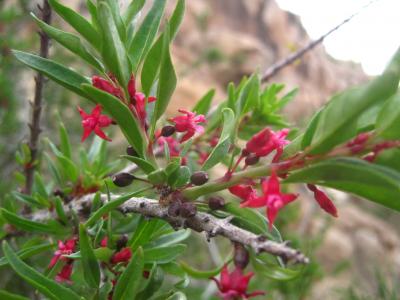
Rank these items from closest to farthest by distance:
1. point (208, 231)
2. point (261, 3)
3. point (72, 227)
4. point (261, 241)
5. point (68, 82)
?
→ point (261, 241) → point (208, 231) → point (68, 82) → point (72, 227) → point (261, 3)

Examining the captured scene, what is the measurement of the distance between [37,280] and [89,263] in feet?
0.32

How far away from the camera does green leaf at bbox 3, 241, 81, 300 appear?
75cm

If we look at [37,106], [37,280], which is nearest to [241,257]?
[37,280]

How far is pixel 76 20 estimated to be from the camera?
2.67 feet

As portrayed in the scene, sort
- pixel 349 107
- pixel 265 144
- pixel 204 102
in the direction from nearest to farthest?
pixel 349 107 < pixel 265 144 < pixel 204 102

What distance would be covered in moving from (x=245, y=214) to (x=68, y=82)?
0.43 m

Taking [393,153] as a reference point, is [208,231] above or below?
below

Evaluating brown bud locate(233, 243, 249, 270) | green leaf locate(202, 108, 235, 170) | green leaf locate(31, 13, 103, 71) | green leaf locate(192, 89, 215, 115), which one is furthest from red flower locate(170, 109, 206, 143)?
green leaf locate(192, 89, 215, 115)

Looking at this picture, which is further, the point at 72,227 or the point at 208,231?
the point at 72,227

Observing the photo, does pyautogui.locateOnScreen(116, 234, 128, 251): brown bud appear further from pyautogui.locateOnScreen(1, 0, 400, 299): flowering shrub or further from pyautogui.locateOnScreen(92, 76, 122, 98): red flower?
pyautogui.locateOnScreen(92, 76, 122, 98): red flower

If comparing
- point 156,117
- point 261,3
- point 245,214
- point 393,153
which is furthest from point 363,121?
point 261,3

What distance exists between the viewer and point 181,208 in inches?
29.7

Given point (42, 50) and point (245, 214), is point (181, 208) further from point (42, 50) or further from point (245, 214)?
point (42, 50)

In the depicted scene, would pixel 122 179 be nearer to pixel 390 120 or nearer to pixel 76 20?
pixel 76 20
